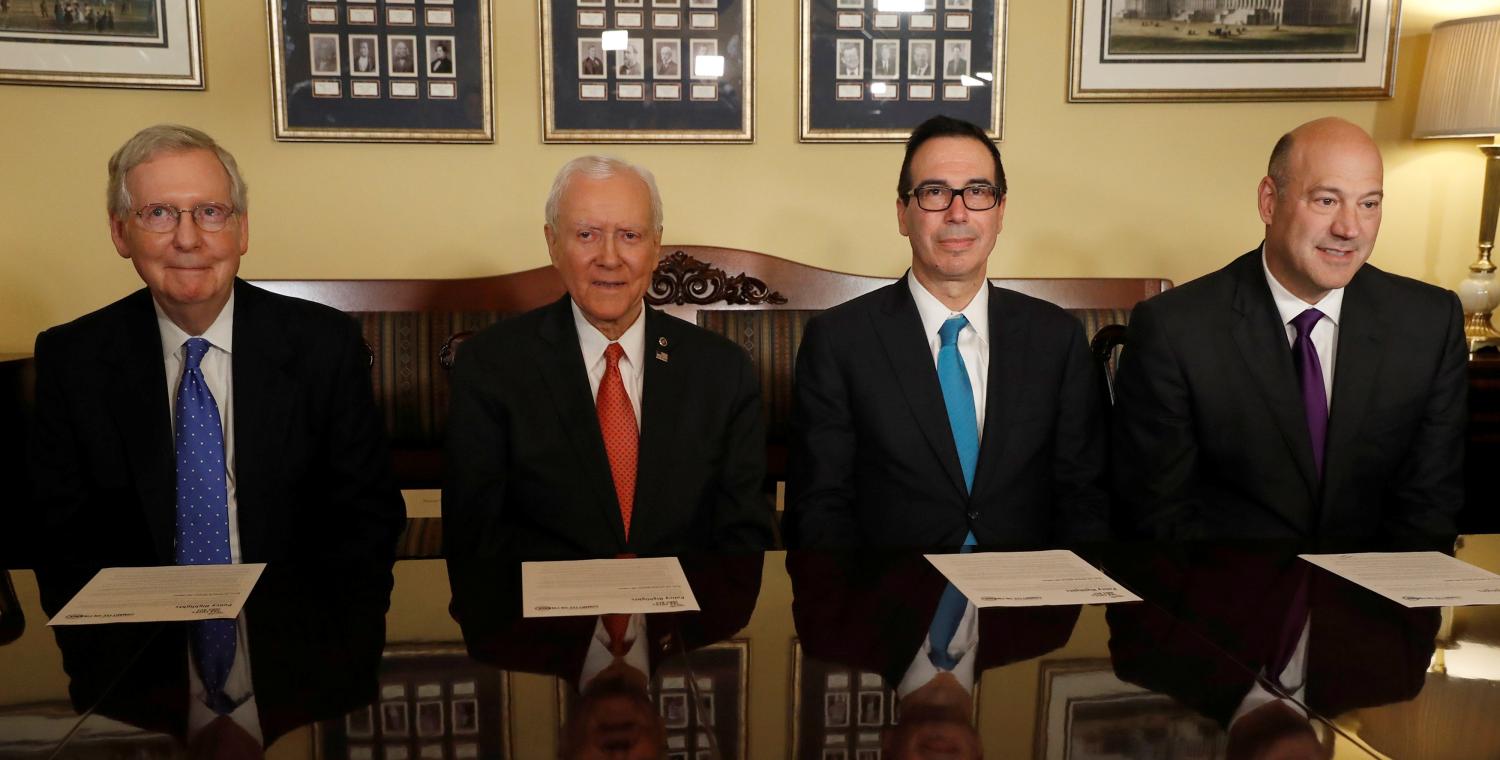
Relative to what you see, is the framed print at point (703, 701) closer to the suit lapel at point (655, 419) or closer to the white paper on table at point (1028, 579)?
the white paper on table at point (1028, 579)

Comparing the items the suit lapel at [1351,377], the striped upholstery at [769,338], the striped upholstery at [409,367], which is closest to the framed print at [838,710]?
the suit lapel at [1351,377]

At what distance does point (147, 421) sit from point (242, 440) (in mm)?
149

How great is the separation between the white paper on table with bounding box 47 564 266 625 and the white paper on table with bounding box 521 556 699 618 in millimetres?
324

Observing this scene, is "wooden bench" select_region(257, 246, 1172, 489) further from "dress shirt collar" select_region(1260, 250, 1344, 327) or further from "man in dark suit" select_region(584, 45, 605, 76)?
"dress shirt collar" select_region(1260, 250, 1344, 327)

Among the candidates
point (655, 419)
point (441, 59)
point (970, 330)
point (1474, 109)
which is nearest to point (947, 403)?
point (970, 330)

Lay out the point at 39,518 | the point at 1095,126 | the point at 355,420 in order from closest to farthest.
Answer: the point at 39,518
the point at 355,420
the point at 1095,126

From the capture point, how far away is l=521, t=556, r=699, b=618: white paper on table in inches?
48.0

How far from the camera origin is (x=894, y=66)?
342 centimetres

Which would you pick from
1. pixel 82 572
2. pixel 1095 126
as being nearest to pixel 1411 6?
pixel 1095 126

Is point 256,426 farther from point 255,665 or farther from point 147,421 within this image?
point 255,665

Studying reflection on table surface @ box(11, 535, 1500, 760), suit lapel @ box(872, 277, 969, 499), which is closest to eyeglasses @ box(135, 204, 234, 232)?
reflection on table surface @ box(11, 535, 1500, 760)

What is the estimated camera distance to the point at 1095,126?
353 cm

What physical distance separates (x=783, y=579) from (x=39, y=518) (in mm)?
1308

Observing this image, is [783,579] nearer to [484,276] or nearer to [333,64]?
[484,276]
